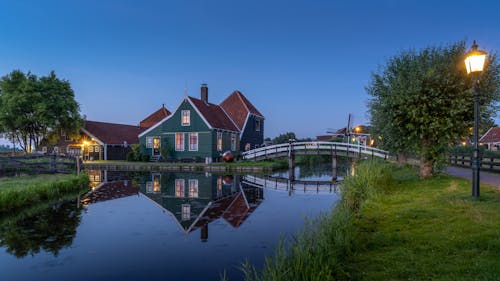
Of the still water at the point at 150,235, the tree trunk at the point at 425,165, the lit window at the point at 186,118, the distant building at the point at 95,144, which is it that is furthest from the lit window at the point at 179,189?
the distant building at the point at 95,144

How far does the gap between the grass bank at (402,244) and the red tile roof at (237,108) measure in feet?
93.8

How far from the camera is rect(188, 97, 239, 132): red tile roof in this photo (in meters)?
31.5

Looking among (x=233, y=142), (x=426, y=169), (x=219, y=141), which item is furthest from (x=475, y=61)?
(x=233, y=142)

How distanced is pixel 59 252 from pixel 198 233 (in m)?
3.37

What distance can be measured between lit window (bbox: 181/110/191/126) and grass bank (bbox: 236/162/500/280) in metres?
24.0

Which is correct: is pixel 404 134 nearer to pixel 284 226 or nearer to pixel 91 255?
pixel 284 226

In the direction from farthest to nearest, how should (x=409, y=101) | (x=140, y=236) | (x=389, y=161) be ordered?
(x=389, y=161) < (x=409, y=101) < (x=140, y=236)

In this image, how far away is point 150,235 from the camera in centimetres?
889

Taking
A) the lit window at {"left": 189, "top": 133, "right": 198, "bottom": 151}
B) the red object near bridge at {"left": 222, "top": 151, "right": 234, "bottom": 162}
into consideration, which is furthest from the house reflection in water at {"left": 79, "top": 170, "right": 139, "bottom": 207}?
the lit window at {"left": 189, "top": 133, "right": 198, "bottom": 151}

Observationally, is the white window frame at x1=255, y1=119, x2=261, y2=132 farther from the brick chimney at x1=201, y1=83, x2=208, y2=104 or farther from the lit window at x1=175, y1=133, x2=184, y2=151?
the lit window at x1=175, y1=133, x2=184, y2=151

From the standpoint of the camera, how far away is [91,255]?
24.2ft

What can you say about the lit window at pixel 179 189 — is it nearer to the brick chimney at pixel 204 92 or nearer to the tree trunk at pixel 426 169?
the tree trunk at pixel 426 169

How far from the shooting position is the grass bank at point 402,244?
15.3 feet

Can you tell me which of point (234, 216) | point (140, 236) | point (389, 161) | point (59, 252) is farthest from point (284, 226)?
point (389, 161)
